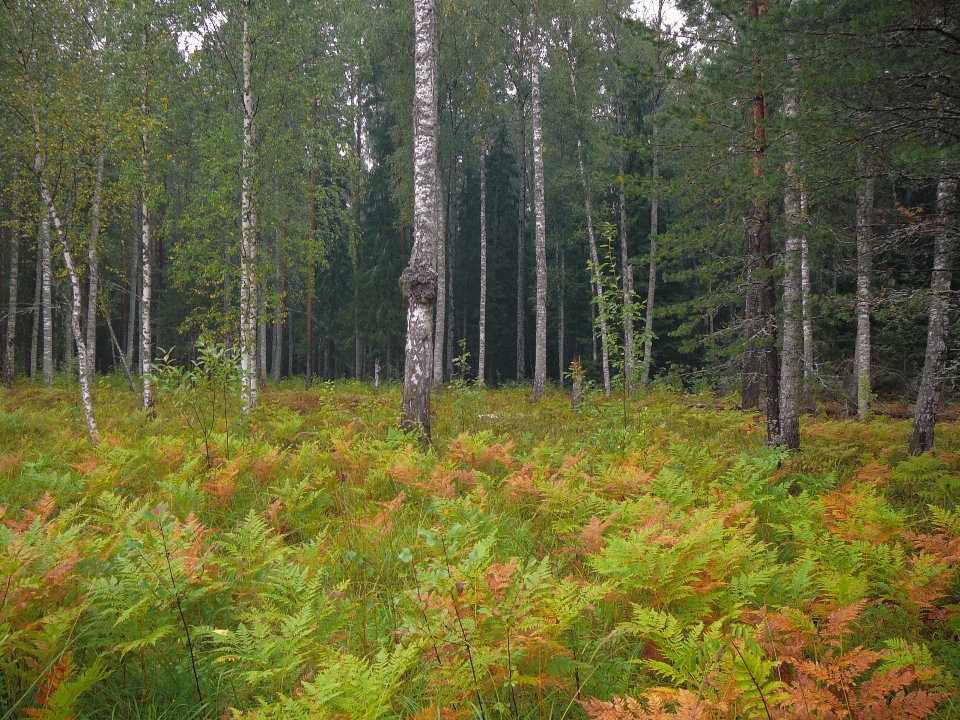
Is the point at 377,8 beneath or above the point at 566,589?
above

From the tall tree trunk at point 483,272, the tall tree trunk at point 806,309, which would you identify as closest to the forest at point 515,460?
the tall tree trunk at point 806,309

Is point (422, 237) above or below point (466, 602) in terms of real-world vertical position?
above

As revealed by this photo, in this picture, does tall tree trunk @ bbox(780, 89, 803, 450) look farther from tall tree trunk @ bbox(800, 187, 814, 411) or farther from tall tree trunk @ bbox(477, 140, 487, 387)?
tall tree trunk @ bbox(477, 140, 487, 387)

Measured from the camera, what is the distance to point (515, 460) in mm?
6570

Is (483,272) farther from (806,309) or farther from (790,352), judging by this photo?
(806,309)

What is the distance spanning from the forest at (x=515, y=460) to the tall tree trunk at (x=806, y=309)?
12cm

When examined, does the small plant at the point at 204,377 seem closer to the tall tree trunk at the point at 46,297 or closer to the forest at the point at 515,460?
the forest at the point at 515,460

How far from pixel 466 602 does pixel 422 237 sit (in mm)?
6216

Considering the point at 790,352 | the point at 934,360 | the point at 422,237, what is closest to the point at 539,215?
the point at 422,237

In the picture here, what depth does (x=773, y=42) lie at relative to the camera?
5656mm

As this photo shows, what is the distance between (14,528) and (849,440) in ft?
35.9

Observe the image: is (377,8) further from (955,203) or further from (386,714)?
(386,714)

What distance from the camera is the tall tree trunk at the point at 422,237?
786 centimetres

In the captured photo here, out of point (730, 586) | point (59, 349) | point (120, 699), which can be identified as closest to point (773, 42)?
point (730, 586)
